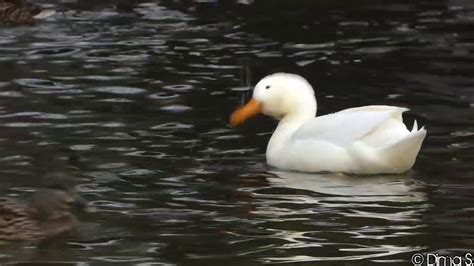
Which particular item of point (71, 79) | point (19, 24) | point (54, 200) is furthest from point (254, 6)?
point (54, 200)

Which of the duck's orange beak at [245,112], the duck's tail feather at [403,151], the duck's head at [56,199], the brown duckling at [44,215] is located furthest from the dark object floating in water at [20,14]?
the brown duckling at [44,215]

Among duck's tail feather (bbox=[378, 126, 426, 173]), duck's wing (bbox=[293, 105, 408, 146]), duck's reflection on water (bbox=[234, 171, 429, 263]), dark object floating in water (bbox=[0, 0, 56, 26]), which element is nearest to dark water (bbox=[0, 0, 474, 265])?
duck's reflection on water (bbox=[234, 171, 429, 263])

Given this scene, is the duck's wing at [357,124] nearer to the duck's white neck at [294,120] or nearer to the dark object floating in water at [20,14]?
the duck's white neck at [294,120]

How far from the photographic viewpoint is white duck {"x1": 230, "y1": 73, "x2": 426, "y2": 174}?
10961 mm

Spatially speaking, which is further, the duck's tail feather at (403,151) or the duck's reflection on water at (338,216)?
the duck's tail feather at (403,151)

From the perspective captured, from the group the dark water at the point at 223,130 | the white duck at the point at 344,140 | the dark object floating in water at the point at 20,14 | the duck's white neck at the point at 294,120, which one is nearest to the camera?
the dark water at the point at 223,130

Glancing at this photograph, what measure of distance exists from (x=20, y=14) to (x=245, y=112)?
7.32 meters

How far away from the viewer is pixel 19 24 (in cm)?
1816

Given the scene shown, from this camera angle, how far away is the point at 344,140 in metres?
11.1

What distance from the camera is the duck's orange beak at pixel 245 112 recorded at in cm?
1168

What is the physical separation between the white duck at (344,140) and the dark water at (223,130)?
132mm

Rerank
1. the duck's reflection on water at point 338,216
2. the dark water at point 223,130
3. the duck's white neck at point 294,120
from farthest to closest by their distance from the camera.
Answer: the duck's white neck at point 294,120
the dark water at point 223,130
the duck's reflection on water at point 338,216

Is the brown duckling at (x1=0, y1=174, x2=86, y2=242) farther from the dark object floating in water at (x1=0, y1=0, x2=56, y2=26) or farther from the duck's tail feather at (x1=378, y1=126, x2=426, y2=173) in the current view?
the dark object floating in water at (x1=0, y1=0, x2=56, y2=26)

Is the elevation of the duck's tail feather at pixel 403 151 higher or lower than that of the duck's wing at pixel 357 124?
lower
